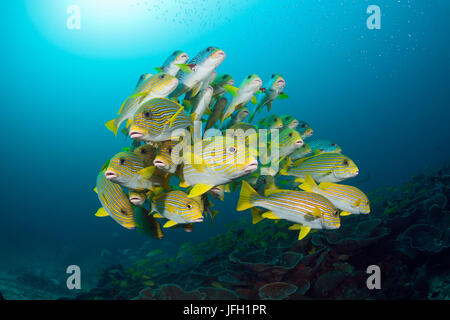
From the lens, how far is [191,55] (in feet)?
209

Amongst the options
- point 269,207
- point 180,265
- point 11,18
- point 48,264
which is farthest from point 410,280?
point 11,18

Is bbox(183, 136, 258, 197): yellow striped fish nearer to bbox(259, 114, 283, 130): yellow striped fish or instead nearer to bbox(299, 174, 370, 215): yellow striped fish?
bbox(299, 174, 370, 215): yellow striped fish

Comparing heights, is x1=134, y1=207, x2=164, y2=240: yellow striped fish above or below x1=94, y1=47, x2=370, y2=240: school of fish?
below

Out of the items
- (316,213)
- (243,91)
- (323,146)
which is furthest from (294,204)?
(323,146)

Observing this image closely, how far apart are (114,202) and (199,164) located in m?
0.99

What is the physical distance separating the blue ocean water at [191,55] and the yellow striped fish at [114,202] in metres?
29.6

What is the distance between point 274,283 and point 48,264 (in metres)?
25.5

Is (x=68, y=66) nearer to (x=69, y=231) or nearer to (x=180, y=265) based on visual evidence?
(x=69, y=231)

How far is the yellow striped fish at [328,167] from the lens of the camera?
2.63 metres

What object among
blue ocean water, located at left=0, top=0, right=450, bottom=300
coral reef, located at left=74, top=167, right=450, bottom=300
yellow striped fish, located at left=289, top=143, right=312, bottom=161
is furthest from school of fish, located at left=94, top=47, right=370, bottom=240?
blue ocean water, located at left=0, top=0, right=450, bottom=300

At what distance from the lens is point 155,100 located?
76.5 inches

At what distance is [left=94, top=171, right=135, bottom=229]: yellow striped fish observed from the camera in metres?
2.14

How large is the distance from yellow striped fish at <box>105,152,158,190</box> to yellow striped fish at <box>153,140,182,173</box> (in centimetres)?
10

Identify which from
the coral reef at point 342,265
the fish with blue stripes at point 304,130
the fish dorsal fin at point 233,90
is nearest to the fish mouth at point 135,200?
the fish dorsal fin at point 233,90
